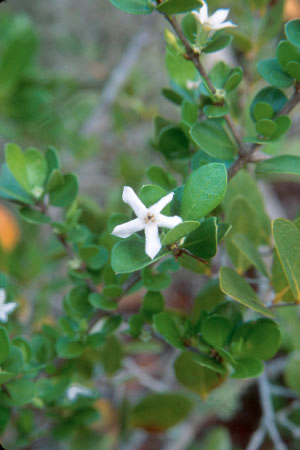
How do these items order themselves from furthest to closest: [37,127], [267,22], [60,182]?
[37,127] → [267,22] → [60,182]

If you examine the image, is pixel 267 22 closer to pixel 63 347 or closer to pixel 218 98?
pixel 218 98

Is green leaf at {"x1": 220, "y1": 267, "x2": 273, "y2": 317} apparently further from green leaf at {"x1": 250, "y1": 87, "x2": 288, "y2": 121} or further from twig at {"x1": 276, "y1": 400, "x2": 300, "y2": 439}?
twig at {"x1": 276, "y1": 400, "x2": 300, "y2": 439}

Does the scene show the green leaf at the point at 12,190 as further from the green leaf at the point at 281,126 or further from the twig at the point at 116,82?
the twig at the point at 116,82

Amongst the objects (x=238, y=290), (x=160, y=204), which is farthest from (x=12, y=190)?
(x=238, y=290)

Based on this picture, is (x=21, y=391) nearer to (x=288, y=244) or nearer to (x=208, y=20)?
(x=288, y=244)

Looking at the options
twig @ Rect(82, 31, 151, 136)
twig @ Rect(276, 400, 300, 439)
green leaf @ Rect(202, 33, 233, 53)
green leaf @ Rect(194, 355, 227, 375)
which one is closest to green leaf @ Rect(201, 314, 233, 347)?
green leaf @ Rect(194, 355, 227, 375)

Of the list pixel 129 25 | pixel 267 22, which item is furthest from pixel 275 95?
pixel 129 25

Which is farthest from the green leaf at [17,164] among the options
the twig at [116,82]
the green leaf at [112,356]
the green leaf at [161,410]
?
the twig at [116,82]
